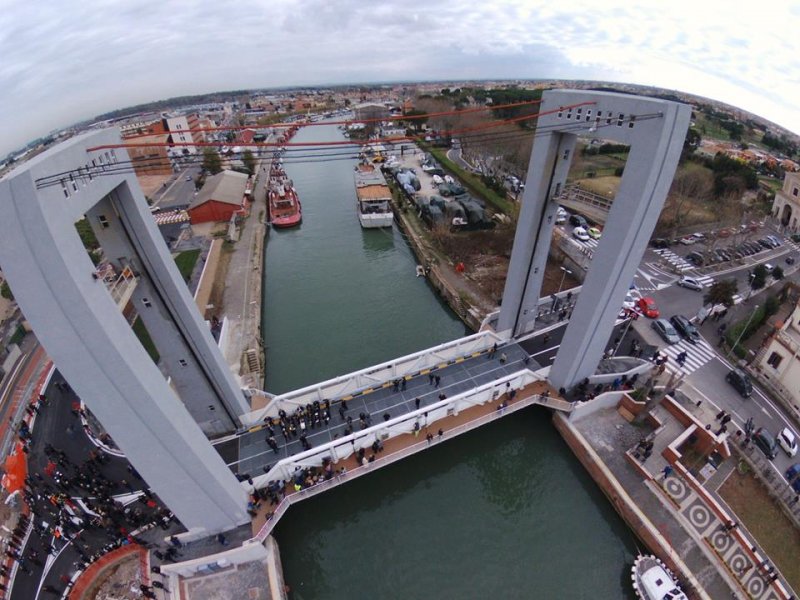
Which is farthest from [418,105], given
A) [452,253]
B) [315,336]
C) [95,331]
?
[95,331]

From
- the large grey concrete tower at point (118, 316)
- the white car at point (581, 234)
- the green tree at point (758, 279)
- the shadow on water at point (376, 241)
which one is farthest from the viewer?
the shadow on water at point (376, 241)

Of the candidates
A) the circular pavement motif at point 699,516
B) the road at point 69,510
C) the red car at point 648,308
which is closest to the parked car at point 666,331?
the red car at point 648,308

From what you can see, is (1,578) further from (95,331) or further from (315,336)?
(315,336)

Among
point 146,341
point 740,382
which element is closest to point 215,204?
point 146,341

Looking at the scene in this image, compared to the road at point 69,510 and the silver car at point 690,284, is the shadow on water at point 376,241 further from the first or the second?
the road at point 69,510

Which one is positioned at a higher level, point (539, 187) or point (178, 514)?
point (539, 187)

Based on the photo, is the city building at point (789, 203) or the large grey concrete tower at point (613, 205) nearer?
the large grey concrete tower at point (613, 205)
